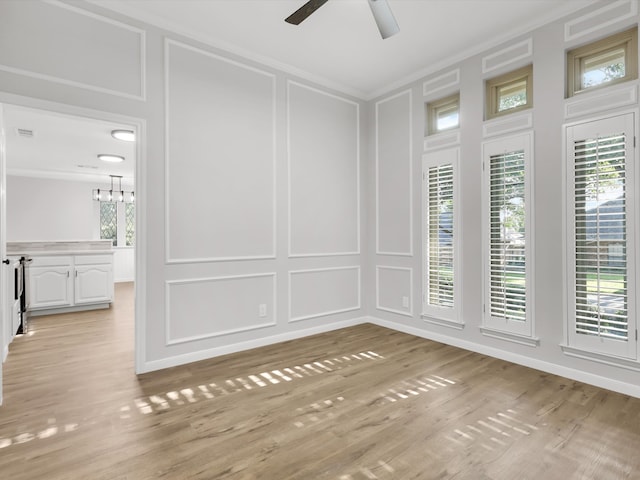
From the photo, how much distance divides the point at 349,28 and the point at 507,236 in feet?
8.04

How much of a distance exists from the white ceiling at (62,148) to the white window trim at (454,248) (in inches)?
121

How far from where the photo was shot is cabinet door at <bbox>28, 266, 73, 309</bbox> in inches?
202

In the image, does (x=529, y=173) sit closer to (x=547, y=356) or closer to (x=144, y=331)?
(x=547, y=356)

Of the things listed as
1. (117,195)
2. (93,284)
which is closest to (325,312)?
(93,284)

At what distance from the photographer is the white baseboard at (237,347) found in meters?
3.12

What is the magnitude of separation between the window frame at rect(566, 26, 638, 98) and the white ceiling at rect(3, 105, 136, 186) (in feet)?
12.5

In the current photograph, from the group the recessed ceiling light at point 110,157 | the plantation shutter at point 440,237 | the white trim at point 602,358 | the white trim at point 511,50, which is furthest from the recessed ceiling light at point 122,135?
the white trim at point 602,358

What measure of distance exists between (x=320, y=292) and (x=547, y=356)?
7.80 ft

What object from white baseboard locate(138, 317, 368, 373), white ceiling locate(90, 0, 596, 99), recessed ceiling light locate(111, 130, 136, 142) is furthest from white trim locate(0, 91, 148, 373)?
recessed ceiling light locate(111, 130, 136, 142)

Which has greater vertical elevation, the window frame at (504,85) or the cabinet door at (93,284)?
the window frame at (504,85)

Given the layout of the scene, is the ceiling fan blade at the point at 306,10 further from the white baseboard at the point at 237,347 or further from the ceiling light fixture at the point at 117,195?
the ceiling light fixture at the point at 117,195

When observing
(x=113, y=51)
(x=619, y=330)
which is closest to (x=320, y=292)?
(x=619, y=330)

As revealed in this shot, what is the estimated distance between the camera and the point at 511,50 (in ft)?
10.8

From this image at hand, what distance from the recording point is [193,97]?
330 centimetres
